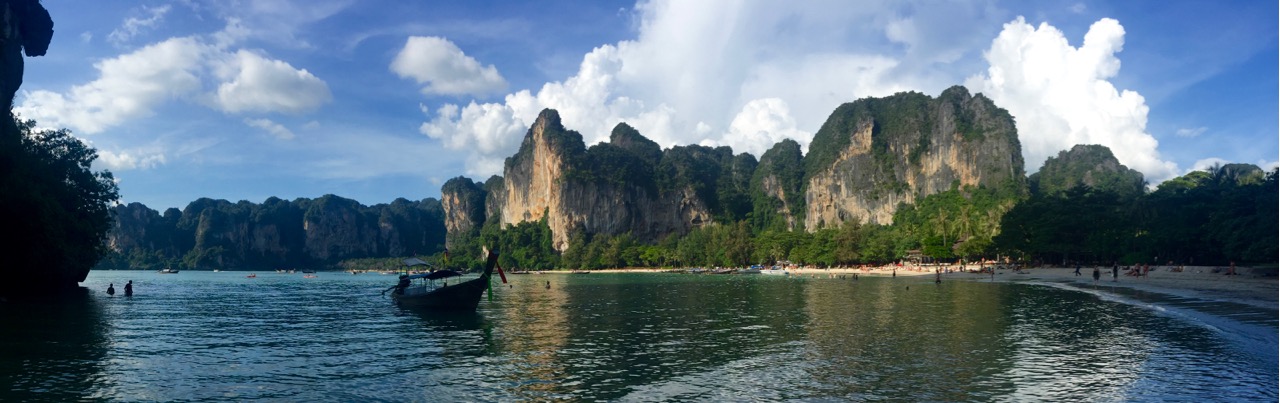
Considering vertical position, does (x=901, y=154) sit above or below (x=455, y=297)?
above

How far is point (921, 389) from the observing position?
1411 cm

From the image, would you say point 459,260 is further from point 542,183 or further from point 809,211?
point 809,211

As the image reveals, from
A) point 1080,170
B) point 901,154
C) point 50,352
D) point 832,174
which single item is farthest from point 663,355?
point 832,174

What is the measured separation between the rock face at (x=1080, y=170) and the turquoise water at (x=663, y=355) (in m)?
113

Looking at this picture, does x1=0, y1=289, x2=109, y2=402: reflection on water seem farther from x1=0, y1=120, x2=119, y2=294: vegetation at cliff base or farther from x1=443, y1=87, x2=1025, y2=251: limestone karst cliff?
x1=443, y1=87, x2=1025, y2=251: limestone karst cliff

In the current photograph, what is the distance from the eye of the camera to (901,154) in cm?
16525

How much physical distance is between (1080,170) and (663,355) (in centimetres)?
14921

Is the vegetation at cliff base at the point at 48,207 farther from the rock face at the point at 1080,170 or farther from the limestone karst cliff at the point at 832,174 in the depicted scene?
the rock face at the point at 1080,170

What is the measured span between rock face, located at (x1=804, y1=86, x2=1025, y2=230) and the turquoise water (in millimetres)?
118209

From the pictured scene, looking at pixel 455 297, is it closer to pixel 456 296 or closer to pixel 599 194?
pixel 456 296

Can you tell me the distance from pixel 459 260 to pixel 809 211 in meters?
99.1

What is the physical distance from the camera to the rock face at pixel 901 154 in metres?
141

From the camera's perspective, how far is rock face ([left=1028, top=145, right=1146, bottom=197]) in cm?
12950

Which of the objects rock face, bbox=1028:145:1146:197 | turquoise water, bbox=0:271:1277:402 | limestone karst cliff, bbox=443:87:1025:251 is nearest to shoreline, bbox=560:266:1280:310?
turquoise water, bbox=0:271:1277:402
